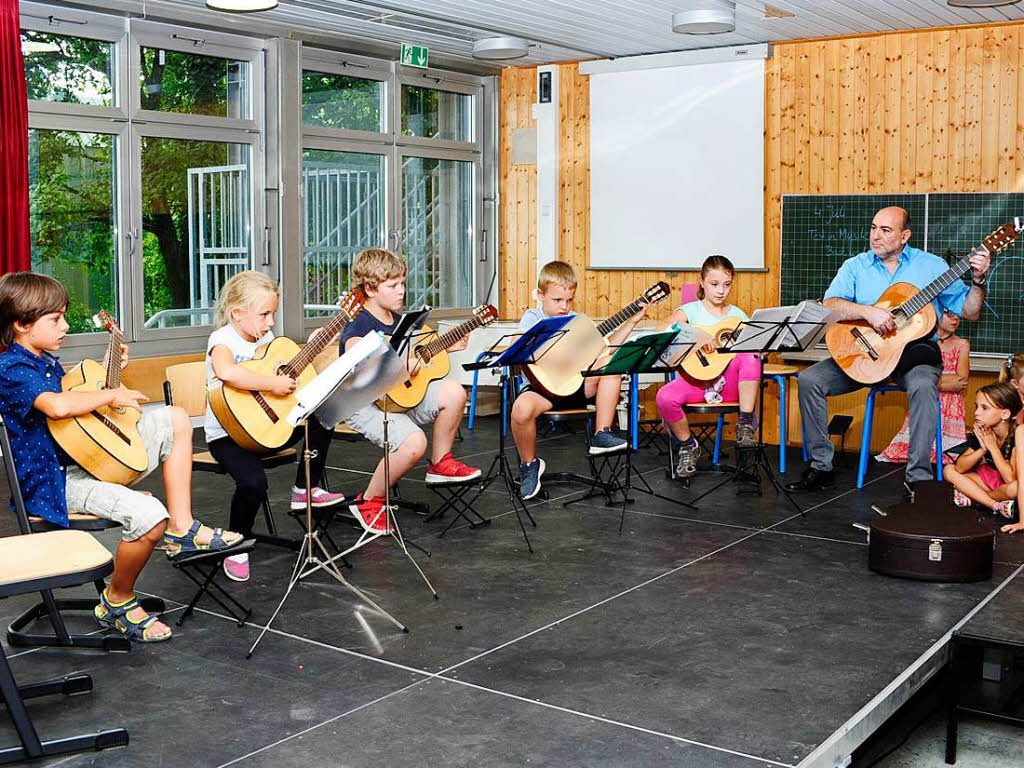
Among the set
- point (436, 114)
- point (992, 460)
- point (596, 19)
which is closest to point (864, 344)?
point (992, 460)

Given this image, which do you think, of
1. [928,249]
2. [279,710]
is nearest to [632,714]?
[279,710]

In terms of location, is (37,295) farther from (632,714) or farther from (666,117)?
(666,117)

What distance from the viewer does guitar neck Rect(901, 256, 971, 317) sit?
19.2ft

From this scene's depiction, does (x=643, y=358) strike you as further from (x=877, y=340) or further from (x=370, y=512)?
(x=877, y=340)

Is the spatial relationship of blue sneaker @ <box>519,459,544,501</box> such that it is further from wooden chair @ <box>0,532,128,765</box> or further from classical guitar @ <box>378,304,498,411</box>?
wooden chair @ <box>0,532,128,765</box>

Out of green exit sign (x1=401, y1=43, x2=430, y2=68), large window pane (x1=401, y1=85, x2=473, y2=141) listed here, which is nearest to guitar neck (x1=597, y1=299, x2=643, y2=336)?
green exit sign (x1=401, y1=43, x2=430, y2=68)

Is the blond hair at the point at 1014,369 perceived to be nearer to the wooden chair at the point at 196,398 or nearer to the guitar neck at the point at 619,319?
the guitar neck at the point at 619,319

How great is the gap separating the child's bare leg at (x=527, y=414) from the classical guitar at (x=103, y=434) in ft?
7.14

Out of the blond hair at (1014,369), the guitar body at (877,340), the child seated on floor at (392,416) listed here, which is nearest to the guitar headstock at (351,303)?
the child seated on floor at (392,416)

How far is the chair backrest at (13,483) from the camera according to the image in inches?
131

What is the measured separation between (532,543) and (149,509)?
75.1 inches

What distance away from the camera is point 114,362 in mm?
4043

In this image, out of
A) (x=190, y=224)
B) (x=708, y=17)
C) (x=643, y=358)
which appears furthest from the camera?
(x=190, y=224)

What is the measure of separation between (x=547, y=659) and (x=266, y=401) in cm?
159
